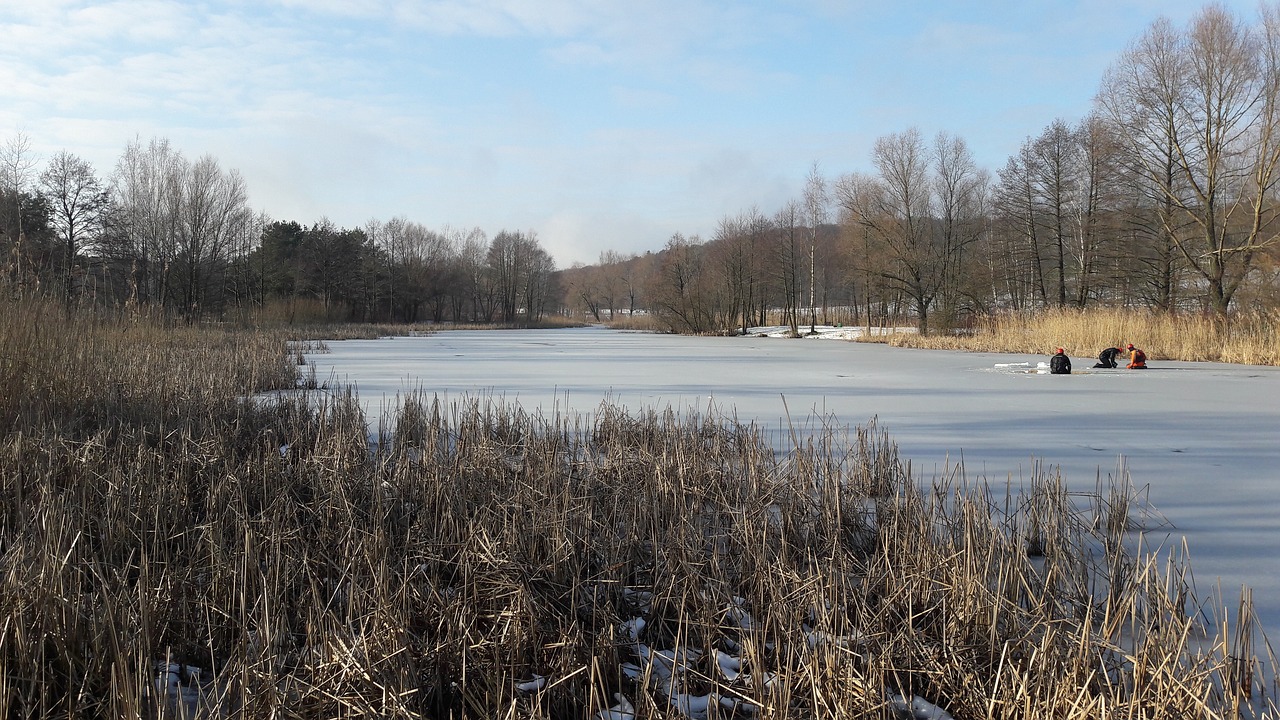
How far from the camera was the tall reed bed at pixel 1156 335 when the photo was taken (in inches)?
532

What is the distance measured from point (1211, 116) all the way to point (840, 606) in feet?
75.0

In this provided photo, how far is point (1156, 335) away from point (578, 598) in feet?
56.8

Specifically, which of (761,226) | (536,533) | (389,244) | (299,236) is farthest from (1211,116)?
(389,244)

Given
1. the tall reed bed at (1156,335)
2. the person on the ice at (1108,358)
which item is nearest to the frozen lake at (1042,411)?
the person on the ice at (1108,358)

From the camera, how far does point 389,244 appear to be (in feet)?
204

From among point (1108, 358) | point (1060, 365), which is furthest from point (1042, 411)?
point (1108, 358)

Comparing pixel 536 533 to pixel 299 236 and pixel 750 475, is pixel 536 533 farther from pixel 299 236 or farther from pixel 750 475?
pixel 299 236

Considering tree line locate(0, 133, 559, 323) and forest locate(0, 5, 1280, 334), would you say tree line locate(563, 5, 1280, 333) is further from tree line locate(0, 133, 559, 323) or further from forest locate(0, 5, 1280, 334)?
tree line locate(0, 133, 559, 323)

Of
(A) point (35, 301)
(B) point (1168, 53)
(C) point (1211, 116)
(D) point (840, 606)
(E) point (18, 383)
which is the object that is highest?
(B) point (1168, 53)

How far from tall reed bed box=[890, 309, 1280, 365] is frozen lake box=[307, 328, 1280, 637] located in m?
1.43

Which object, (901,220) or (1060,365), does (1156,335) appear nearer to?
(1060,365)

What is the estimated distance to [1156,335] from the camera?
15.3 meters

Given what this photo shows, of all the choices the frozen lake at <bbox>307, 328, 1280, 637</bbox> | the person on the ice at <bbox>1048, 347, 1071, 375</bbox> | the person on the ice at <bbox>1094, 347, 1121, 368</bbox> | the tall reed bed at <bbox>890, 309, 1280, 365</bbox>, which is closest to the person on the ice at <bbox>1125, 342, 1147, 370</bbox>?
the person on the ice at <bbox>1094, 347, 1121, 368</bbox>

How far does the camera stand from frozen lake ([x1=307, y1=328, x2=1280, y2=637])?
3.21 m
